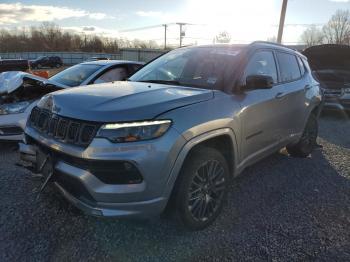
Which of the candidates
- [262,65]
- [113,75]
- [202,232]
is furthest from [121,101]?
[113,75]

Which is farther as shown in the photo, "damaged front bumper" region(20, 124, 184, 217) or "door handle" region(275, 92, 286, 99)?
"door handle" region(275, 92, 286, 99)

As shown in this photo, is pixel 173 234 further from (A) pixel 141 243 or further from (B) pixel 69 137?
(B) pixel 69 137

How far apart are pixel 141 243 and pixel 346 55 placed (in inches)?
396

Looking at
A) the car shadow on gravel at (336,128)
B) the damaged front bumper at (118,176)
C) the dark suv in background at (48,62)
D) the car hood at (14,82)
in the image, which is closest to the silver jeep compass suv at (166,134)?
the damaged front bumper at (118,176)

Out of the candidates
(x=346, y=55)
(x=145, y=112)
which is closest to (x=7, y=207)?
(x=145, y=112)

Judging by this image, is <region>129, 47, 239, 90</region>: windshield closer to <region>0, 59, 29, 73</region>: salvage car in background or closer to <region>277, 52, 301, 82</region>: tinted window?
<region>277, 52, 301, 82</region>: tinted window

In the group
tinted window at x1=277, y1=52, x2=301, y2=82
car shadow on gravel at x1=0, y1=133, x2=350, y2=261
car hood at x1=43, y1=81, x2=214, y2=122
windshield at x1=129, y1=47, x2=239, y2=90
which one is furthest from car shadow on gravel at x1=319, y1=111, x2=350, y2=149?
car hood at x1=43, y1=81, x2=214, y2=122

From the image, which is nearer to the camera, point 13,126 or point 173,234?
point 173,234

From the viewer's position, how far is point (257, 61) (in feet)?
13.7

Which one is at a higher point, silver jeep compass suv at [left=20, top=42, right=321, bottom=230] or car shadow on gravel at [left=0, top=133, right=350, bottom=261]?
silver jeep compass suv at [left=20, top=42, right=321, bottom=230]

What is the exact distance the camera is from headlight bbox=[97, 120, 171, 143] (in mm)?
2701

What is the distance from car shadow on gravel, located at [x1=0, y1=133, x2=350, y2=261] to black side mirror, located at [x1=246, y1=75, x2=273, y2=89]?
1318 mm

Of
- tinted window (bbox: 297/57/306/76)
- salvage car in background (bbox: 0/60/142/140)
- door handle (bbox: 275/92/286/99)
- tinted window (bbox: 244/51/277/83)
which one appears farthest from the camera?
salvage car in background (bbox: 0/60/142/140)

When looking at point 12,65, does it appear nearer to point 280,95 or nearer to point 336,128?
point 280,95
